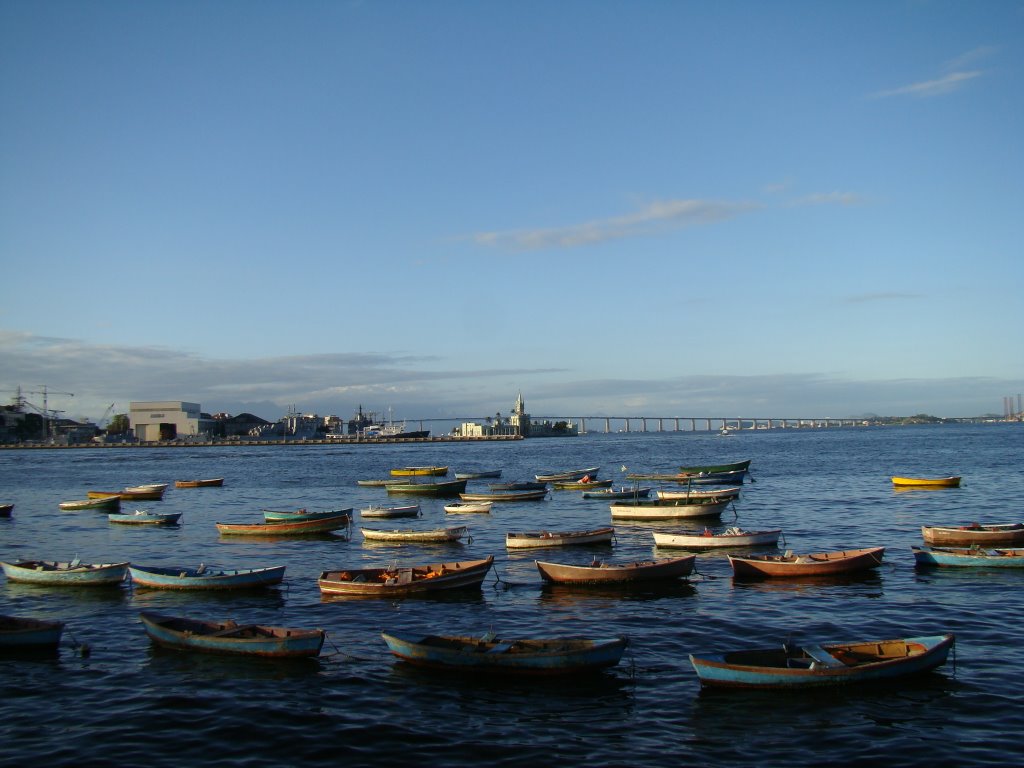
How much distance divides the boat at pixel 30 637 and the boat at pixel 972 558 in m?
33.5

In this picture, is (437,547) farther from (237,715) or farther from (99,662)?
(237,715)

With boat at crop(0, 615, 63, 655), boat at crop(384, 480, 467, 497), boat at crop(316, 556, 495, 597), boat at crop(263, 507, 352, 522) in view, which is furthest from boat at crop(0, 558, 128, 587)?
boat at crop(384, 480, 467, 497)

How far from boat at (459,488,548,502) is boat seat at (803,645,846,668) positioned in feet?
158

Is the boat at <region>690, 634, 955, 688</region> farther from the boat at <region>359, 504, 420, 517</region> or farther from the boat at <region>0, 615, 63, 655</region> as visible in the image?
the boat at <region>359, 504, 420, 517</region>

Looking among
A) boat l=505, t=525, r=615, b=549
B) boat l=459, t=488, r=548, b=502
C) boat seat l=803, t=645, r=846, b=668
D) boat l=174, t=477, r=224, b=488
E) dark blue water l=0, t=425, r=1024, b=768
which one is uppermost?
boat seat l=803, t=645, r=846, b=668

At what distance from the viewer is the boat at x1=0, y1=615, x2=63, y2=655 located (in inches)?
966

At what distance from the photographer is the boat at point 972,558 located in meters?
33.8

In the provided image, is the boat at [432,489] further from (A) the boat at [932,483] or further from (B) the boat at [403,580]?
(B) the boat at [403,580]

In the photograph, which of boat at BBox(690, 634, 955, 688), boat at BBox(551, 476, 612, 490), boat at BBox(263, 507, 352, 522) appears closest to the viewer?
boat at BBox(690, 634, 955, 688)

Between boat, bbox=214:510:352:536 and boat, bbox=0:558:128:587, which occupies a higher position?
boat, bbox=0:558:128:587

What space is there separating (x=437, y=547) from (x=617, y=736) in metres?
26.9

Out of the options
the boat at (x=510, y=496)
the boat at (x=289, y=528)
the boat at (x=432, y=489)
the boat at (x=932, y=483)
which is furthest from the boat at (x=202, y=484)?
the boat at (x=932, y=483)

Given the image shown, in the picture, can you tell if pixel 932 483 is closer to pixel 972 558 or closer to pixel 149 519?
pixel 972 558

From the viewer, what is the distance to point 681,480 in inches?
3302
